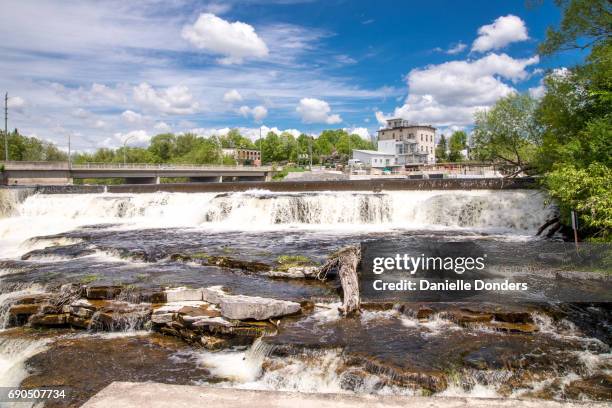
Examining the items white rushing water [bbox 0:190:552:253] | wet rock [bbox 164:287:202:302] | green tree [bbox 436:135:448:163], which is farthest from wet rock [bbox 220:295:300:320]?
green tree [bbox 436:135:448:163]

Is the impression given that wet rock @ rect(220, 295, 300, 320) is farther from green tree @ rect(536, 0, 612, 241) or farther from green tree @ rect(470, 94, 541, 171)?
green tree @ rect(470, 94, 541, 171)

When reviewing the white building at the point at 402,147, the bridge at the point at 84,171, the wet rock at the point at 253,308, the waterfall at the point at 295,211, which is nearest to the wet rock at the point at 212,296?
the wet rock at the point at 253,308

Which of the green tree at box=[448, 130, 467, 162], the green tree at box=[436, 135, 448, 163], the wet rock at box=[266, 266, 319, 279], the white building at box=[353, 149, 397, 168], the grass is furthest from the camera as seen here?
the green tree at box=[448, 130, 467, 162]

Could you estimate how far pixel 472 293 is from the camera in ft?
31.6

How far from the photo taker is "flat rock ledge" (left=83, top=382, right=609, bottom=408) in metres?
2.46

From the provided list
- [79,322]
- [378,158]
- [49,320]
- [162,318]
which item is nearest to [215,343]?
[162,318]

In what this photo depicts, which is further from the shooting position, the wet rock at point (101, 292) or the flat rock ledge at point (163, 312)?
the wet rock at point (101, 292)

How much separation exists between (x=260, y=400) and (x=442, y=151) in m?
115

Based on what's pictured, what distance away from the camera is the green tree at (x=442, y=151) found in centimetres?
10488

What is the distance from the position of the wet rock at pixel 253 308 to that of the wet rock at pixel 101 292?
9.74 ft

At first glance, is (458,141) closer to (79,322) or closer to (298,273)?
(298,273)

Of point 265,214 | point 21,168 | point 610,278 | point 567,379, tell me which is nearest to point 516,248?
point 610,278

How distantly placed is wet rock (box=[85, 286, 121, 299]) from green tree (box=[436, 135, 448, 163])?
325ft

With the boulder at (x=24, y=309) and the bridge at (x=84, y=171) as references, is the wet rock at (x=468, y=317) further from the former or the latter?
the bridge at (x=84, y=171)
